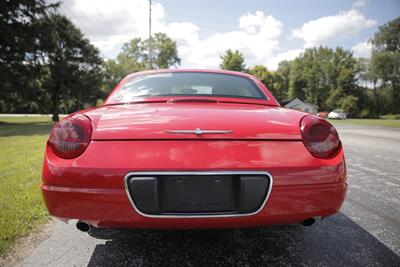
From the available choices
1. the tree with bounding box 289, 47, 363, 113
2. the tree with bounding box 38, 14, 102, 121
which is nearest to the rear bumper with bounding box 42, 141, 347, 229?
the tree with bounding box 38, 14, 102, 121

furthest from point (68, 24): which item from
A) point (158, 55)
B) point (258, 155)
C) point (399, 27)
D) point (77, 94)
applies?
point (399, 27)

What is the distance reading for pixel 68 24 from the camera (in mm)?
30938

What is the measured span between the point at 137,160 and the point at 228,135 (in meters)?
0.54

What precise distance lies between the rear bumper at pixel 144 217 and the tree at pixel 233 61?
55.5 metres

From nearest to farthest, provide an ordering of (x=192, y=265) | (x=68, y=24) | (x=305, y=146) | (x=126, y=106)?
(x=305, y=146) → (x=192, y=265) → (x=126, y=106) → (x=68, y=24)

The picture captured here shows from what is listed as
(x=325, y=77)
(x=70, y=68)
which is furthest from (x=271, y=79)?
(x=70, y=68)

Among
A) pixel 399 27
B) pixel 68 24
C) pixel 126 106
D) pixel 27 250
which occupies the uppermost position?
pixel 399 27

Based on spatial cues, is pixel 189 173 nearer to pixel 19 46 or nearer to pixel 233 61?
pixel 19 46

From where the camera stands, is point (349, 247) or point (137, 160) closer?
point (137, 160)

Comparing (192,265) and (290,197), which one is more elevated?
(290,197)

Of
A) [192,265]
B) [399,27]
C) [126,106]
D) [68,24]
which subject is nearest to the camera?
[192,265]

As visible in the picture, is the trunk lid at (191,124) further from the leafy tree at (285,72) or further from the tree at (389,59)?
the leafy tree at (285,72)

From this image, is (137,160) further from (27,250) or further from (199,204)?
(27,250)

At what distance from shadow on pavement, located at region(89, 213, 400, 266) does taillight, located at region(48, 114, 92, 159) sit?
86 centimetres
